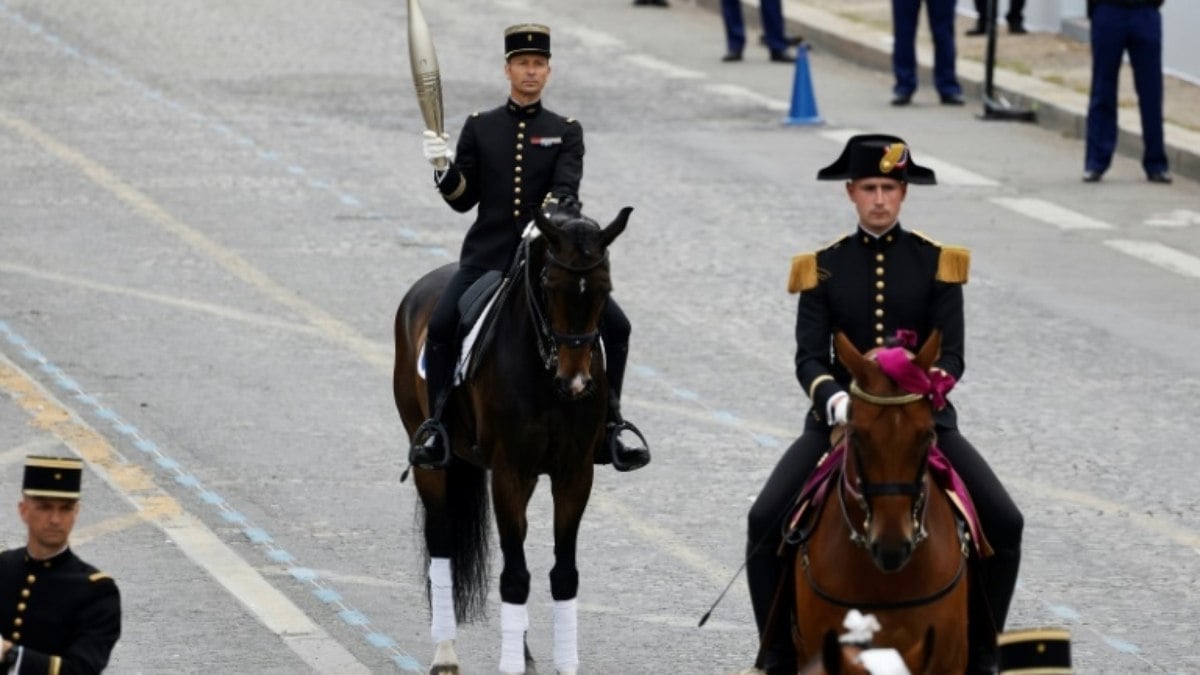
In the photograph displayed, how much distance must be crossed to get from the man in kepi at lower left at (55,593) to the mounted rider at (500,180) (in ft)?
11.0

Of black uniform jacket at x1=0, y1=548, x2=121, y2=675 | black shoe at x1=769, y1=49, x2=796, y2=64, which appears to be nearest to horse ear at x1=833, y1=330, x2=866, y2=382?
black uniform jacket at x1=0, y1=548, x2=121, y2=675

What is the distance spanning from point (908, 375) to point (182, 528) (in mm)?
6493

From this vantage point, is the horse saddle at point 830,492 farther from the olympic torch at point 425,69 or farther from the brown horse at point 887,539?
the olympic torch at point 425,69

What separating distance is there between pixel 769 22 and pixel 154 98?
22.8 ft

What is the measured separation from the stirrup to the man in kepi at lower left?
130 inches

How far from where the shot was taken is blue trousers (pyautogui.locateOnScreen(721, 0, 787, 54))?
30.2m

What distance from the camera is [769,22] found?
30.3m

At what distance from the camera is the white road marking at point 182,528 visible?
40.8 ft

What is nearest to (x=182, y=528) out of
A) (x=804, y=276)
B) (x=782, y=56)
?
(x=804, y=276)

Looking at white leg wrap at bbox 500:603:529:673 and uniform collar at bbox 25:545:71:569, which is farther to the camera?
white leg wrap at bbox 500:603:529:673

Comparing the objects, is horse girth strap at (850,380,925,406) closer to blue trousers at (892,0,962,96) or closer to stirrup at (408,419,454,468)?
stirrup at (408,419,454,468)

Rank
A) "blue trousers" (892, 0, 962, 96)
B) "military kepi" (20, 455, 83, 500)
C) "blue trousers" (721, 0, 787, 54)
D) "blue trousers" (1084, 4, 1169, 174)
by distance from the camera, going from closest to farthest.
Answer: "military kepi" (20, 455, 83, 500), "blue trousers" (1084, 4, 1169, 174), "blue trousers" (892, 0, 962, 96), "blue trousers" (721, 0, 787, 54)

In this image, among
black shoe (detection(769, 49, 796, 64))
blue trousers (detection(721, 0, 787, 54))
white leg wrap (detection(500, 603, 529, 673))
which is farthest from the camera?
black shoe (detection(769, 49, 796, 64))

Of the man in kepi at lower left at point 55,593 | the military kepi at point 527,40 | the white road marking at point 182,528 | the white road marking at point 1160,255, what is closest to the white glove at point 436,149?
the military kepi at point 527,40
